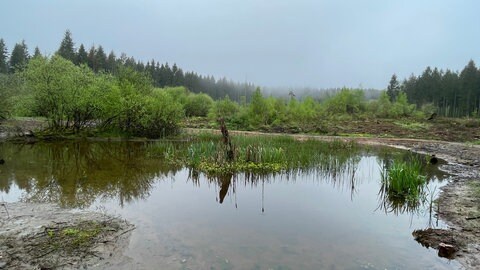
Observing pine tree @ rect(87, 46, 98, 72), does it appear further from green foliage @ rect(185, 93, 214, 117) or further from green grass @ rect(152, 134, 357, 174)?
green grass @ rect(152, 134, 357, 174)

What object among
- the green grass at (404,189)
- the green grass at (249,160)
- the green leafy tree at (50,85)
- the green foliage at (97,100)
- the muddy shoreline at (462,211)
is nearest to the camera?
the muddy shoreline at (462,211)

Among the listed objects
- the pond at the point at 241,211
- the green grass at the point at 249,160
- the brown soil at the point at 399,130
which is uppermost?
the brown soil at the point at 399,130

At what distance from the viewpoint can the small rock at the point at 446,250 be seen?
6.55m

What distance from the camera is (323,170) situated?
15117 millimetres

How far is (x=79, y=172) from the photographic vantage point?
13.4m

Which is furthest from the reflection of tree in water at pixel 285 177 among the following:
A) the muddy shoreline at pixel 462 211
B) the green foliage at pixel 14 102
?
the green foliage at pixel 14 102

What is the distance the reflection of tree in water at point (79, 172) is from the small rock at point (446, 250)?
769 centimetres

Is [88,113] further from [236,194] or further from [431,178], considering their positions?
[431,178]

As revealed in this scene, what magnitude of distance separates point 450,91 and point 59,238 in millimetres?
81004

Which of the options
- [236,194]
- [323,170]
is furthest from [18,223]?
[323,170]

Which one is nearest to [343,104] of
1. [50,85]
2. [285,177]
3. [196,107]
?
[196,107]

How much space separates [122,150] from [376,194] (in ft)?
47.3

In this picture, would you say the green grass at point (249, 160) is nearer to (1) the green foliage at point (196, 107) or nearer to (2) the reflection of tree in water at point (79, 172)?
(2) the reflection of tree in water at point (79, 172)

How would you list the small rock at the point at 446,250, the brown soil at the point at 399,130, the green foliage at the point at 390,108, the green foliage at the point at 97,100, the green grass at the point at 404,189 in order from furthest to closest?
the green foliage at the point at 390,108, the brown soil at the point at 399,130, the green foliage at the point at 97,100, the green grass at the point at 404,189, the small rock at the point at 446,250
